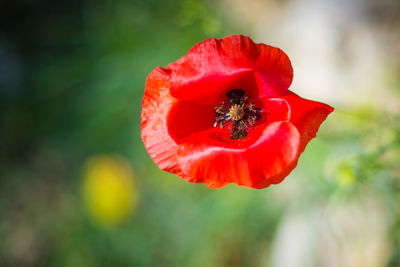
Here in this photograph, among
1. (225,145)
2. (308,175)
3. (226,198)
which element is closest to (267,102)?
(225,145)

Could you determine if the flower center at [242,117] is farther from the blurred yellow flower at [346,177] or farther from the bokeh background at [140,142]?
the bokeh background at [140,142]

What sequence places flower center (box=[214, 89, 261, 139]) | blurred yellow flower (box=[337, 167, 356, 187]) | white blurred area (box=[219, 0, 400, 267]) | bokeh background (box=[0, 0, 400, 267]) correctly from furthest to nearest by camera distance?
bokeh background (box=[0, 0, 400, 267]), white blurred area (box=[219, 0, 400, 267]), blurred yellow flower (box=[337, 167, 356, 187]), flower center (box=[214, 89, 261, 139])

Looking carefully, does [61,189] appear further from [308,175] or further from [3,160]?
[308,175]

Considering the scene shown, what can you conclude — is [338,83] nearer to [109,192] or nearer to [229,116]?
[229,116]

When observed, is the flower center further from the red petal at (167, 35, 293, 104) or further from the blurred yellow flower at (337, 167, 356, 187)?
the blurred yellow flower at (337, 167, 356, 187)

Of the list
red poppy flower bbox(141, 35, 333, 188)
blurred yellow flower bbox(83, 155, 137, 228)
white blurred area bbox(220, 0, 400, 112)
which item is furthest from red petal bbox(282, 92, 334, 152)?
blurred yellow flower bbox(83, 155, 137, 228)

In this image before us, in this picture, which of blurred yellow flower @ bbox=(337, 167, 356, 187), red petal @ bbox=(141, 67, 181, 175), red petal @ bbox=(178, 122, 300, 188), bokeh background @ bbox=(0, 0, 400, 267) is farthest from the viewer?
bokeh background @ bbox=(0, 0, 400, 267)

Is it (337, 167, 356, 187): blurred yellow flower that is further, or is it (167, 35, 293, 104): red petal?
(337, 167, 356, 187): blurred yellow flower
